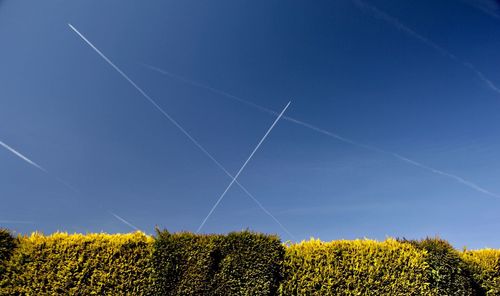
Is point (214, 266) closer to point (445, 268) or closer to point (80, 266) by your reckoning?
point (80, 266)

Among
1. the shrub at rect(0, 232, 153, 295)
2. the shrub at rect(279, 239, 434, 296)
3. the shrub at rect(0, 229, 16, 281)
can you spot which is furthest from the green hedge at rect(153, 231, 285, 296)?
the shrub at rect(0, 229, 16, 281)

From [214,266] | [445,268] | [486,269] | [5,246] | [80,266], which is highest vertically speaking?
[486,269]

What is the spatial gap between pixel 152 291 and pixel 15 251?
3.60 metres

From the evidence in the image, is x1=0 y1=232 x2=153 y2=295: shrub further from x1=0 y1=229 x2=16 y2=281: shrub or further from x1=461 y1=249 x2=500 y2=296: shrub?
x1=461 y1=249 x2=500 y2=296: shrub

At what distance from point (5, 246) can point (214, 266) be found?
5208 mm

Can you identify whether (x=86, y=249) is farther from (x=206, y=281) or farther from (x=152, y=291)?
(x=206, y=281)

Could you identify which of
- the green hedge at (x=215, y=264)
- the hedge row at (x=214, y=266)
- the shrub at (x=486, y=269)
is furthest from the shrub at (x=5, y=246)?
the shrub at (x=486, y=269)

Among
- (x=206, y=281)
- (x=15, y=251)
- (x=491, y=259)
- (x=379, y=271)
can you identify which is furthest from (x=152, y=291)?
(x=491, y=259)

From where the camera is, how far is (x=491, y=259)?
37.1 feet

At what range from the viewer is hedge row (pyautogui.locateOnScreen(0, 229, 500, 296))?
923cm

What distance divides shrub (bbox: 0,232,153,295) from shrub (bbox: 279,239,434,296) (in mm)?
3662

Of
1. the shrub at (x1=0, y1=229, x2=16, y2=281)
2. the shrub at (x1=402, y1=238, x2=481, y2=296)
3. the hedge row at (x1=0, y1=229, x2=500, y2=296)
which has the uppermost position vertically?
the shrub at (x1=402, y1=238, x2=481, y2=296)

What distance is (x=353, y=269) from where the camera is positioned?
993 centimetres

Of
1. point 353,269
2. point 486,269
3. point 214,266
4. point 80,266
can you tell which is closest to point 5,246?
point 80,266
